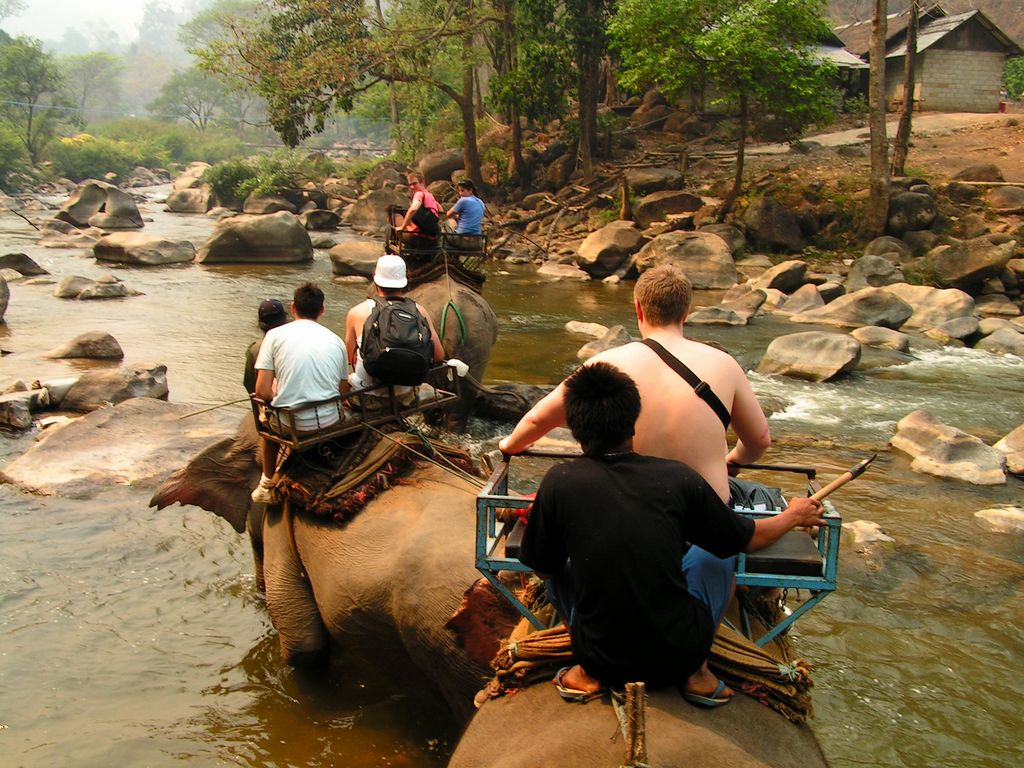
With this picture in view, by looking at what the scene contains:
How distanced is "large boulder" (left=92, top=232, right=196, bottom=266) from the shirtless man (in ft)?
68.1

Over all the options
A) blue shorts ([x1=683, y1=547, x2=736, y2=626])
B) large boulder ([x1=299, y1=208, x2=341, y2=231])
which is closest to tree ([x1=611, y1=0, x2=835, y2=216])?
large boulder ([x1=299, y1=208, x2=341, y2=231])

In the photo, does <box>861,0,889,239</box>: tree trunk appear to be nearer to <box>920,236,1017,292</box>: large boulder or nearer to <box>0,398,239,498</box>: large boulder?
<box>920,236,1017,292</box>: large boulder

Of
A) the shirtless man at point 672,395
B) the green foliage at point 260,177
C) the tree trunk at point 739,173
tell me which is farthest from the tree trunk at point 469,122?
the shirtless man at point 672,395

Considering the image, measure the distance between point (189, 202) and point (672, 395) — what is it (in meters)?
39.8

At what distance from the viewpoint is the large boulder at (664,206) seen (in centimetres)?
2370

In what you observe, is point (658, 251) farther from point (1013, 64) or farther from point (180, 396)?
point (1013, 64)

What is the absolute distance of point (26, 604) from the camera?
5.96 m

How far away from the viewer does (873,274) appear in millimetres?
17688

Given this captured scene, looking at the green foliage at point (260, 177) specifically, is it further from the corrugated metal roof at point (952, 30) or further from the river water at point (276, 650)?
the river water at point (276, 650)

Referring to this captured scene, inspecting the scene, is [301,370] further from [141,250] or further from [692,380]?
[141,250]

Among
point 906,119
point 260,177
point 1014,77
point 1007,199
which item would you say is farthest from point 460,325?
point 1014,77

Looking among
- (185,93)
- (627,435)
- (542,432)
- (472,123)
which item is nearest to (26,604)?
(542,432)

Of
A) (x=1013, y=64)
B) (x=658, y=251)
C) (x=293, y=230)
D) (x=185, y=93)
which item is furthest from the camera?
(x=185, y=93)

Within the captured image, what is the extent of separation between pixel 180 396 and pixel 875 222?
49.6ft
